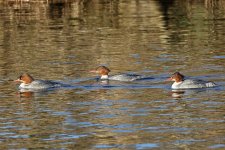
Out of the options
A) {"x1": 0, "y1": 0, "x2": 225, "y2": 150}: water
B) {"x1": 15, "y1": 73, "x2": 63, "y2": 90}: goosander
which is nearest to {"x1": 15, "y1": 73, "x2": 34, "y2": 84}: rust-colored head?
{"x1": 15, "y1": 73, "x2": 63, "y2": 90}: goosander

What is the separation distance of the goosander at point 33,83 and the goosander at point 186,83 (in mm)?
3398

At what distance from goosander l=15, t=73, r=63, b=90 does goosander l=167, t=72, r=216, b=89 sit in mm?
3398

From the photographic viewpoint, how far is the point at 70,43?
38094 millimetres

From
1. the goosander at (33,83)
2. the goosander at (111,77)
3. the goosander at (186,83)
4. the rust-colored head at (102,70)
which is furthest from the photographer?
the rust-colored head at (102,70)

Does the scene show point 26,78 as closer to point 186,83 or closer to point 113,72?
point 113,72

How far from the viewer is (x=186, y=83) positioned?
26.0 meters

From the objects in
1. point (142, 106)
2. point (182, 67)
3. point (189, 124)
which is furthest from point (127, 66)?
point (189, 124)

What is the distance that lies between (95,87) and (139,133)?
7630mm

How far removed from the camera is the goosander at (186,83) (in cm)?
2550

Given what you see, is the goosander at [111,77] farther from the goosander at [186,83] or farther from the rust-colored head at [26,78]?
the rust-colored head at [26,78]

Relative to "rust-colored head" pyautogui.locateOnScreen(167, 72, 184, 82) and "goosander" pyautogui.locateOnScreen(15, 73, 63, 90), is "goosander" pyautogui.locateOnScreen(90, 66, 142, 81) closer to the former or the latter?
"rust-colored head" pyautogui.locateOnScreen(167, 72, 184, 82)

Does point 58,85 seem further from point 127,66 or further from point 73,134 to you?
point 73,134


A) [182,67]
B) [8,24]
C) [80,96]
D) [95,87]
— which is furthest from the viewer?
[8,24]

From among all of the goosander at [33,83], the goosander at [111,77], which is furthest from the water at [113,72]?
the goosander at [33,83]
